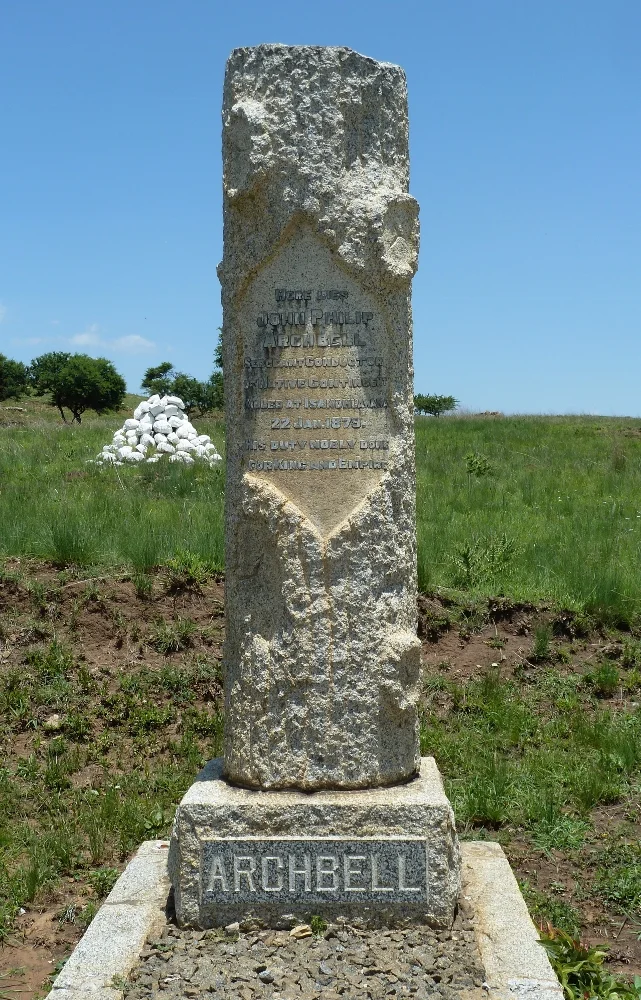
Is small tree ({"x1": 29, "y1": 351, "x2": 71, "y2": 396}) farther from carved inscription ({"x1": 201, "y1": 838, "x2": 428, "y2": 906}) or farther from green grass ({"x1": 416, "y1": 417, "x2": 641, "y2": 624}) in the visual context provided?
carved inscription ({"x1": 201, "y1": 838, "x2": 428, "y2": 906})

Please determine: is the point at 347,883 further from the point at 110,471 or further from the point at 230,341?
the point at 110,471

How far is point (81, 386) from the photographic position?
45.5 metres

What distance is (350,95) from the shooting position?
12.5 feet

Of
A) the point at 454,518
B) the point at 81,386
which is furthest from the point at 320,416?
the point at 81,386

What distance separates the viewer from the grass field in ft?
15.9

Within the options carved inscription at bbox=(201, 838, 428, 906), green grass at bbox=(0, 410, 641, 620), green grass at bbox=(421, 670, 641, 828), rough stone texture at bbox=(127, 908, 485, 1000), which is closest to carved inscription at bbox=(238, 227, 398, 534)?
carved inscription at bbox=(201, 838, 428, 906)

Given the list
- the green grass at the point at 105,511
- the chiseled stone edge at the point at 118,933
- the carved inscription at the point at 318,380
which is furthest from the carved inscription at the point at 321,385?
the green grass at the point at 105,511

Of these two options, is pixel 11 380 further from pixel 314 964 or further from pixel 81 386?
pixel 314 964

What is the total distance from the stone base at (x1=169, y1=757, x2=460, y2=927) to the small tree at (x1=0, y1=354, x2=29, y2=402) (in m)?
47.2

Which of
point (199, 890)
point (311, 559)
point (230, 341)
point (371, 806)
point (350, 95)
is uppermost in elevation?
point (350, 95)

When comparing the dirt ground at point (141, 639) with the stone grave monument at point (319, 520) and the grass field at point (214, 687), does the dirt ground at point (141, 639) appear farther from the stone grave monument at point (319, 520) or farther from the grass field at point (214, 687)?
the stone grave monument at point (319, 520)

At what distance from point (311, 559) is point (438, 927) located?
1.51 m

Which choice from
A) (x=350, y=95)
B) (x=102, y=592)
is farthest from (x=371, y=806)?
(x=102, y=592)

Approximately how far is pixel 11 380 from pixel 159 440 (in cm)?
3889
